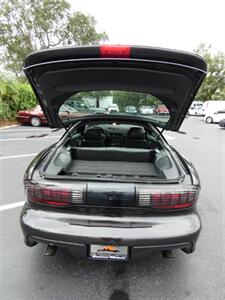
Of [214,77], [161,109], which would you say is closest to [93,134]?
[161,109]

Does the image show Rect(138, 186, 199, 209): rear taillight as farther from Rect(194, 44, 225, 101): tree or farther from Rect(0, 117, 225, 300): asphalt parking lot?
Rect(194, 44, 225, 101): tree

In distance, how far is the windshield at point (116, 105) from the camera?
303 cm

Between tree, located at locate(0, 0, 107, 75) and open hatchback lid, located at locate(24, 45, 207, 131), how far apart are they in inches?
742

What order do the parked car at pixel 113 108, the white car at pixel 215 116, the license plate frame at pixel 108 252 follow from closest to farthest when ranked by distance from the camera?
1. the license plate frame at pixel 108 252
2. the parked car at pixel 113 108
3. the white car at pixel 215 116

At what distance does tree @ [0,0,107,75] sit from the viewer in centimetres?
1994

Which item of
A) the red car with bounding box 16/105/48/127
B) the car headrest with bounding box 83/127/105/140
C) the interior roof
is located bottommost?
the red car with bounding box 16/105/48/127

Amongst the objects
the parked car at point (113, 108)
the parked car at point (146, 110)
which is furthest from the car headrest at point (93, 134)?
the parked car at point (146, 110)

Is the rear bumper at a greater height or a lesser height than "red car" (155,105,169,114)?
lesser

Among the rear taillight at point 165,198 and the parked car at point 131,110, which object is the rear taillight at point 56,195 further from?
the parked car at point 131,110

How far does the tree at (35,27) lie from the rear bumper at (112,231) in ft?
66.2

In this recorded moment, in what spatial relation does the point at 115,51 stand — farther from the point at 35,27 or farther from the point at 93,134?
the point at 35,27

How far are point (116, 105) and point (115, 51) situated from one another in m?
1.44

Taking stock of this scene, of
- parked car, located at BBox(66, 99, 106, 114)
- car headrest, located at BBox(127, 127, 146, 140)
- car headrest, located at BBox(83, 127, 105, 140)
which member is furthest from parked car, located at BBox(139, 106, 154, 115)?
car headrest, located at BBox(83, 127, 105, 140)

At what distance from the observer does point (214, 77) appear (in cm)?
3203
